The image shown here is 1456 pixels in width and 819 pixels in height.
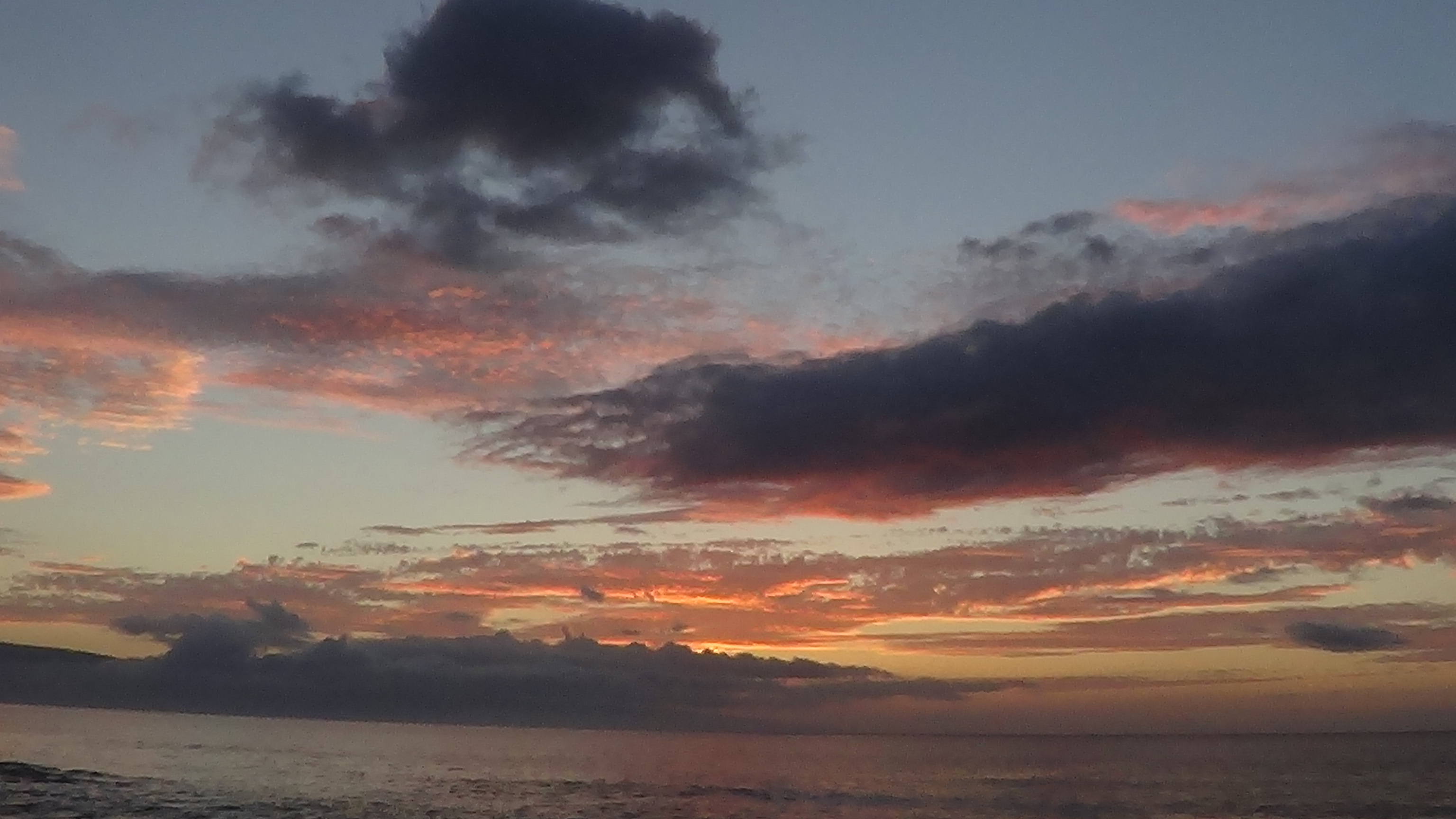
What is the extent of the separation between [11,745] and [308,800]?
330 feet

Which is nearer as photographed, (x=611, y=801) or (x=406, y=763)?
(x=611, y=801)

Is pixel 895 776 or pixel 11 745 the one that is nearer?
pixel 895 776

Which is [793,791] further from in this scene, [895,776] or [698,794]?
[895,776]

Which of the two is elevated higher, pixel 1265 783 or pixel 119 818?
pixel 119 818

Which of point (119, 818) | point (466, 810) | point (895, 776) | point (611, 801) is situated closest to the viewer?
point (119, 818)

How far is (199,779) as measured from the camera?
109 meters

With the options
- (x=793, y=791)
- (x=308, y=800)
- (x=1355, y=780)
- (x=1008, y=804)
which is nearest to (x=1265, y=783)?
(x=1355, y=780)

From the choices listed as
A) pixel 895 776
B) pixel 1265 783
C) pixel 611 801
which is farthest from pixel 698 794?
pixel 1265 783

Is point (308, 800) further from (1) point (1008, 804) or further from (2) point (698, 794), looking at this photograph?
(1) point (1008, 804)

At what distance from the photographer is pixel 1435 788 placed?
11550 centimetres

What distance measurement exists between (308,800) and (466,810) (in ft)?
47.1

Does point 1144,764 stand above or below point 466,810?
below

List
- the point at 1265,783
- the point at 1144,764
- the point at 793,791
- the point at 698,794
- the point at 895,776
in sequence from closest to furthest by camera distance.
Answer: the point at 698,794 < the point at 793,791 < the point at 1265,783 < the point at 895,776 < the point at 1144,764

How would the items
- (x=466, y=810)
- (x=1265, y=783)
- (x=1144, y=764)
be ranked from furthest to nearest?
(x=1144, y=764) → (x=1265, y=783) → (x=466, y=810)
